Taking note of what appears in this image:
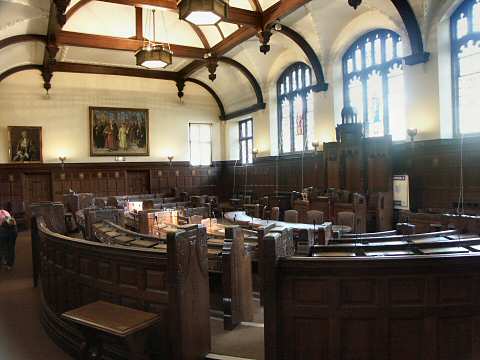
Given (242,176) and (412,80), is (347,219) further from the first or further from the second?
(242,176)

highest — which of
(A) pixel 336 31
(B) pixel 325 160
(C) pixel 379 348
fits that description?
(A) pixel 336 31

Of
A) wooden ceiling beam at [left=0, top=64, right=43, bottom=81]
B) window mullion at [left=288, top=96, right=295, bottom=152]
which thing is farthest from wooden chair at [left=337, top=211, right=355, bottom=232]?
wooden ceiling beam at [left=0, top=64, right=43, bottom=81]

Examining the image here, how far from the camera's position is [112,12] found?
12.0 meters

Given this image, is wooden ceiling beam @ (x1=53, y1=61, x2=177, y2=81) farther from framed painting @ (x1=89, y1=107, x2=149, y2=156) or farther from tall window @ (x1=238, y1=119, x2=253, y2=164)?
tall window @ (x1=238, y1=119, x2=253, y2=164)

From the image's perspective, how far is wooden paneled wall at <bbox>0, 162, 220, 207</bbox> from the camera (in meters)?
15.6

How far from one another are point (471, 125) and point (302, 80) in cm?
681

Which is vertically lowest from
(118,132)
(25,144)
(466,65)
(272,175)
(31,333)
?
(31,333)

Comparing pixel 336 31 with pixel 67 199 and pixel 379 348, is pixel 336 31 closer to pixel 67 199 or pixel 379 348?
pixel 67 199

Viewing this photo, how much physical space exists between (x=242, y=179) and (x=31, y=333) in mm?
13747

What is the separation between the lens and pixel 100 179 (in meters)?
17.0

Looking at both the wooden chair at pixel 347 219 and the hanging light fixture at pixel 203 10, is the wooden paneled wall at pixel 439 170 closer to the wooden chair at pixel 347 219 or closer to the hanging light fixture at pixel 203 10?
the wooden chair at pixel 347 219

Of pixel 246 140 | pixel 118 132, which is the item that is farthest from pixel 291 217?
pixel 118 132

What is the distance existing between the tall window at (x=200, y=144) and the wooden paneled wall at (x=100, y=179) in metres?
0.49

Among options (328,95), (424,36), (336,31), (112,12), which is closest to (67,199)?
(112,12)
